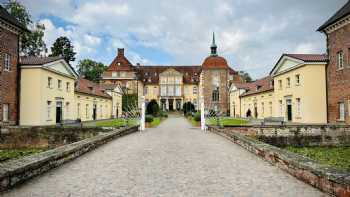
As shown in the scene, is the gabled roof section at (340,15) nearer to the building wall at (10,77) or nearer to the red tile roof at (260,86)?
the red tile roof at (260,86)

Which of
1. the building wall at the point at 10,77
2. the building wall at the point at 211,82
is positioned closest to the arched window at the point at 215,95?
the building wall at the point at 211,82

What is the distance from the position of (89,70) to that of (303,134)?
2467 inches

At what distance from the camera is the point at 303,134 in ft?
55.4

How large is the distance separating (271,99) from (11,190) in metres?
30.6

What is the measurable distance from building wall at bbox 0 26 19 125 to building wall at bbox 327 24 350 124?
A: 2233cm

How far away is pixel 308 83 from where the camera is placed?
23.0 m

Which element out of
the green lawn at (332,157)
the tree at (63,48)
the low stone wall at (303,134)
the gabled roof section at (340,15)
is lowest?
the green lawn at (332,157)

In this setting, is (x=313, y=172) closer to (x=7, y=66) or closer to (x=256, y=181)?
(x=256, y=181)

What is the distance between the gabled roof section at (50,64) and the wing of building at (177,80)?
92.4 ft

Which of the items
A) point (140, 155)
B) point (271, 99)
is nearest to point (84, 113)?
point (271, 99)

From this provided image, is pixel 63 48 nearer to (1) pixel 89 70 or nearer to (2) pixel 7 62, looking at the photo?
(1) pixel 89 70

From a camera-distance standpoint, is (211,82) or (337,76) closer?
(337,76)

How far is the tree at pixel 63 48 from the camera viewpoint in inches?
2293

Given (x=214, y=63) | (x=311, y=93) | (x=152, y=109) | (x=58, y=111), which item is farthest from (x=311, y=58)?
(x=214, y=63)
